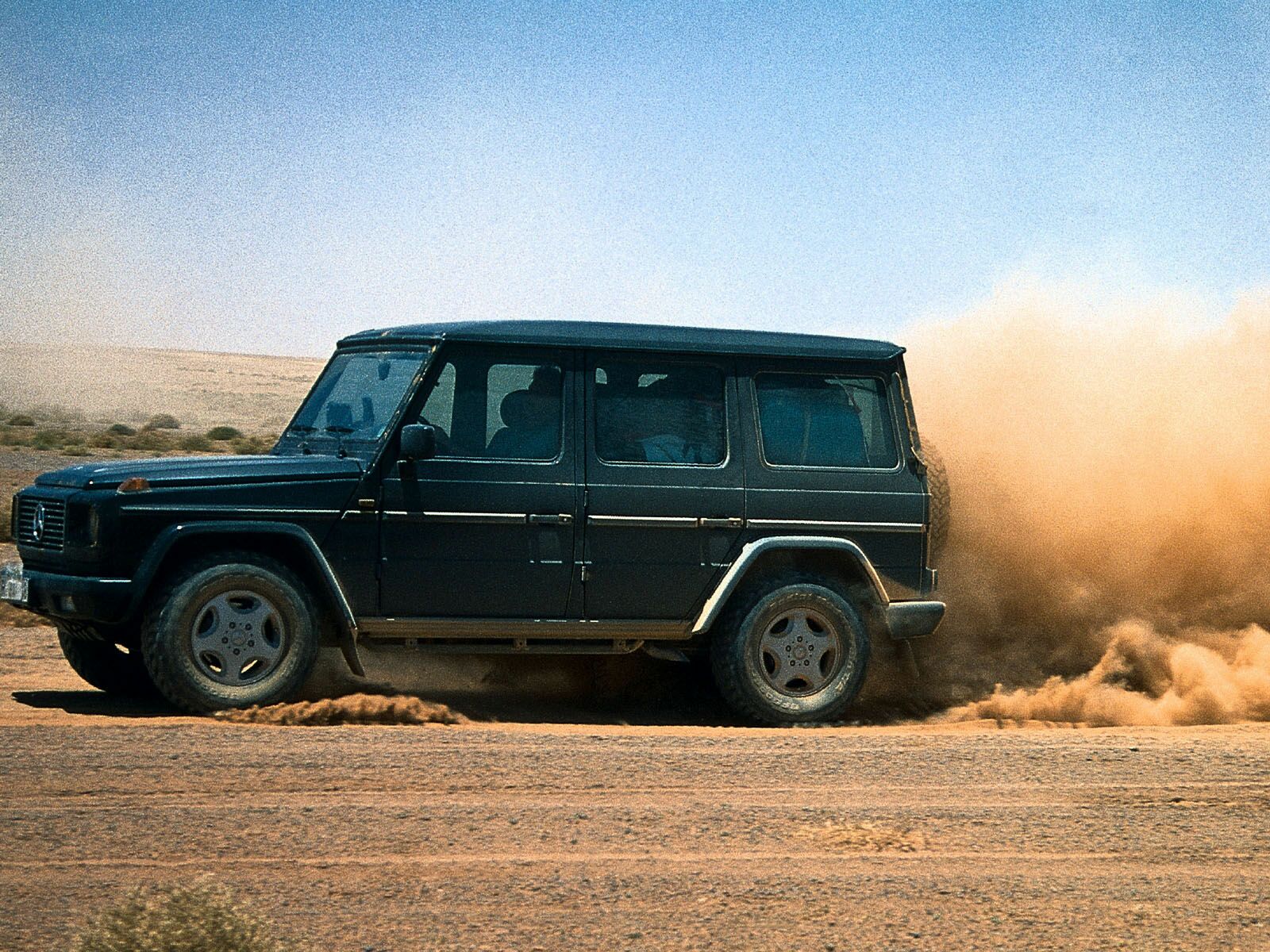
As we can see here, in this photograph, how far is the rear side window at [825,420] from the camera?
28.3 ft

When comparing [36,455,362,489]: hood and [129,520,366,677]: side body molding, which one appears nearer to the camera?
[129,520,366,677]: side body molding

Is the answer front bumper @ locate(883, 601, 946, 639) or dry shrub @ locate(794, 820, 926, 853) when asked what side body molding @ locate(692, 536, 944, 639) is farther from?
dry shrub @ locate(794, 820, 926, 853)

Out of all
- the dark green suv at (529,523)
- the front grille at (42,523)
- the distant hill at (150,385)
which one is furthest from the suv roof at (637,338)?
the distant hill at (150,385)

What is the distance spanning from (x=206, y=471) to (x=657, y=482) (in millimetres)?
2381

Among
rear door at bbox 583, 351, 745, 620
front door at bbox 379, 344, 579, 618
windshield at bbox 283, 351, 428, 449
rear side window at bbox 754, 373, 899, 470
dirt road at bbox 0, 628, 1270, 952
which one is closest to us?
dirt road at bbox 0, 628, 1270, 952

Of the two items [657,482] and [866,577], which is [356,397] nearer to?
[657,482]

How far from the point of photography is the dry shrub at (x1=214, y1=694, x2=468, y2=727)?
751 cm

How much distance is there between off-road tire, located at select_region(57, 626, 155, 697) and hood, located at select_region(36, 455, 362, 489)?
3.26ft

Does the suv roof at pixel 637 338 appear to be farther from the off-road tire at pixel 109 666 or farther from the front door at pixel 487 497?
the off-road tire at pixel 109 666

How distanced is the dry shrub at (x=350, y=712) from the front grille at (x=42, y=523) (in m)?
1.23

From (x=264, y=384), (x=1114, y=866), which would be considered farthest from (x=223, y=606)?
(x=264, y=384)

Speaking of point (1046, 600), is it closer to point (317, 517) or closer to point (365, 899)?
point (317, 517)

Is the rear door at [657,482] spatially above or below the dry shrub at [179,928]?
above

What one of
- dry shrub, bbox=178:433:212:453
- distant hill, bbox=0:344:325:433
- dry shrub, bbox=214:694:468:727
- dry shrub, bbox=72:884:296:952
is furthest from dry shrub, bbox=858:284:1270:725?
distant hill, bbox=0:344:325:433
